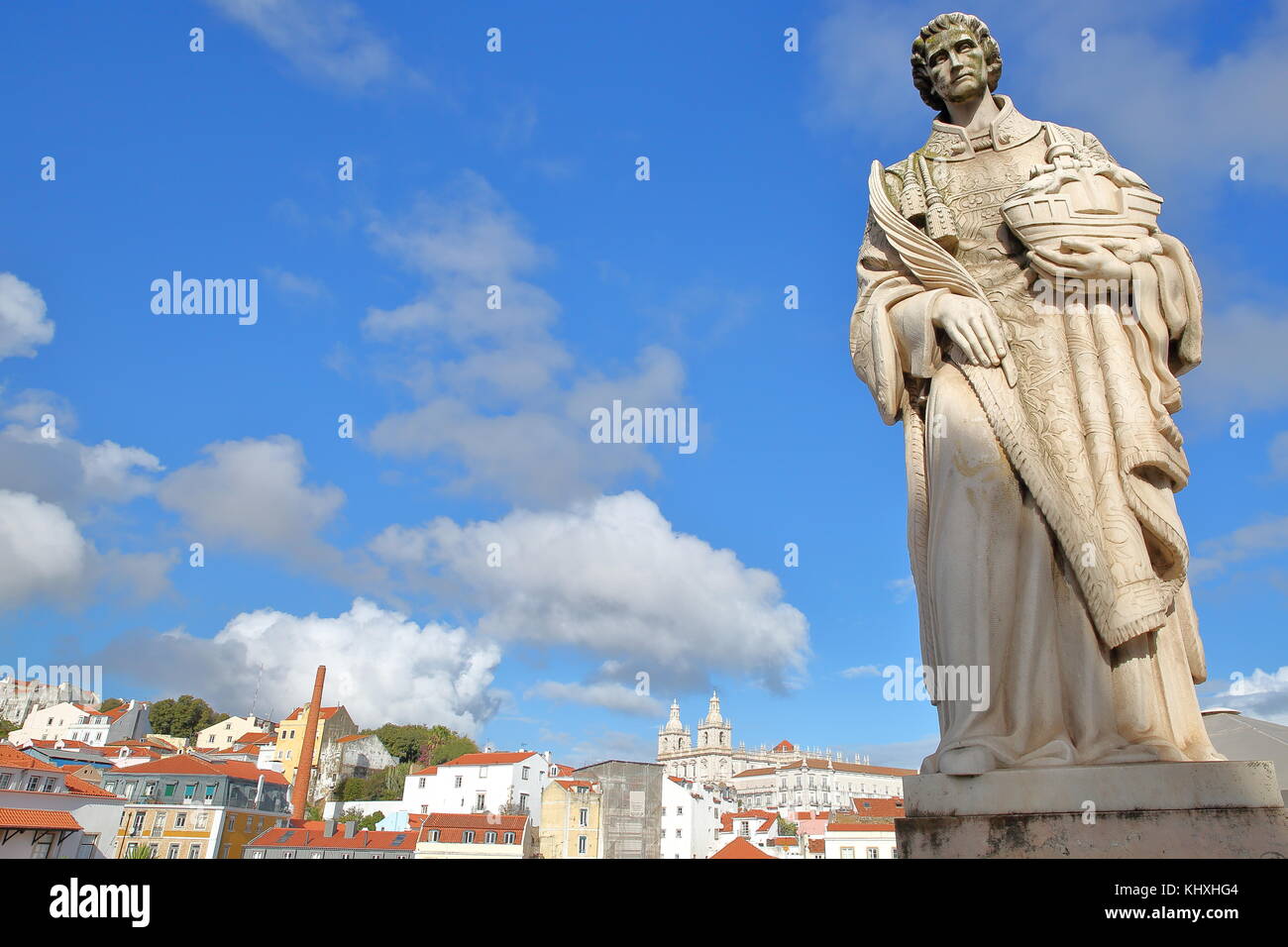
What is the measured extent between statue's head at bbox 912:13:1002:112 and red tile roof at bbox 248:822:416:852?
37788 mm

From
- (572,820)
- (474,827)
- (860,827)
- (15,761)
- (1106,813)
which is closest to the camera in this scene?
(1106,813)

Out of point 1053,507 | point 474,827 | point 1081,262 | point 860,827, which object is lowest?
point 474,827

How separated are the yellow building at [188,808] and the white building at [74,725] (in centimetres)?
4895

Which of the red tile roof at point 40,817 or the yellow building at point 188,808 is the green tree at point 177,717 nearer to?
the yellow building at point 188,808

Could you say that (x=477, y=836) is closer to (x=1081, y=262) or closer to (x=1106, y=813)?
(x=1106, y=813)

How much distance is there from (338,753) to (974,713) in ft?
327

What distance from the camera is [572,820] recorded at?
35719 millimetres

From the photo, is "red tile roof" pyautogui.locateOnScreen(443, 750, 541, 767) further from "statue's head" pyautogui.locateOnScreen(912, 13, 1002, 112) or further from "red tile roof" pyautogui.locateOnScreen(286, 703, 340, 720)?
"statue's head" pyautogui.locateOnScreen(912, 13, 1002, 112)

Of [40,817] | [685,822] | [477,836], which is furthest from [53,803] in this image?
[685,822]

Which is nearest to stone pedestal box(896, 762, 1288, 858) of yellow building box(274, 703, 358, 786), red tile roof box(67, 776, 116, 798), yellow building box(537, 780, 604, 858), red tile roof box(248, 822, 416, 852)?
yellow building box(537, 780, 604, 858)

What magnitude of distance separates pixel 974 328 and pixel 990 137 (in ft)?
6.27

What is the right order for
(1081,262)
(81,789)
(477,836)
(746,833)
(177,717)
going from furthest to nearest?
(177,717) < (746,833) < (477,836) < (81,789) < (1081,262)

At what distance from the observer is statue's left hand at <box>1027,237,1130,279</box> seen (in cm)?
512
